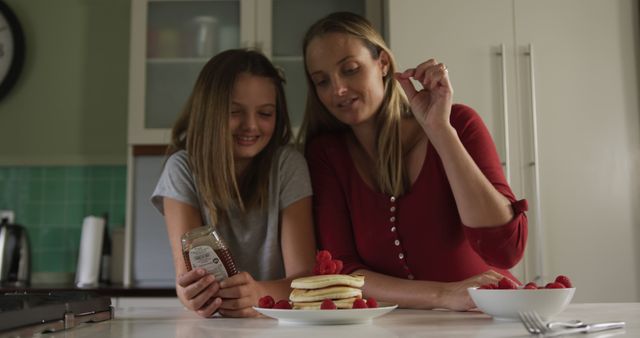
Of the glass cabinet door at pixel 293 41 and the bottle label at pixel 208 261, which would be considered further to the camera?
the glass cabinet door at pixel 293 41

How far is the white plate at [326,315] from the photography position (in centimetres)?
78

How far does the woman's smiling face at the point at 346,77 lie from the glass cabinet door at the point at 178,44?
1.28 meters

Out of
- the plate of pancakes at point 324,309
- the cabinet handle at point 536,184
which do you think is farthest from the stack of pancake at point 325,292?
the cabinet handle at point 536,184

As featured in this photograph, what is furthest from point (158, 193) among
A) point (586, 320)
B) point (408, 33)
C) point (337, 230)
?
point (408, 33)

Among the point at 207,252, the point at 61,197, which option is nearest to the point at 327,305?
the point at 207,252

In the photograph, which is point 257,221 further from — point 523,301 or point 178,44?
point 178,44

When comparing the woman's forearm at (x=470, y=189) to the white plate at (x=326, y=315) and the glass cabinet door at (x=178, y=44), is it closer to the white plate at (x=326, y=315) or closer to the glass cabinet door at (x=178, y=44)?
the white plate at (x=326, y=315)

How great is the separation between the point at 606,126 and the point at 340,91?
1.29m

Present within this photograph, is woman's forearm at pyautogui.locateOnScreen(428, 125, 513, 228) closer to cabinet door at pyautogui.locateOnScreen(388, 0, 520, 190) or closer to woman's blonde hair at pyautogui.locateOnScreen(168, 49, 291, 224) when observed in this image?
woman's blonde hair at pyautogui.locateOnScreen(168, 49, 291, 224)

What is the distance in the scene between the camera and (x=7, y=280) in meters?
2.51

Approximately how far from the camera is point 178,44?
2604 mm

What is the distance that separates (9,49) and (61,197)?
631 millimetres

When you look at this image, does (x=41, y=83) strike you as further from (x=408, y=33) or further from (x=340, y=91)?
(x=340, y=91)

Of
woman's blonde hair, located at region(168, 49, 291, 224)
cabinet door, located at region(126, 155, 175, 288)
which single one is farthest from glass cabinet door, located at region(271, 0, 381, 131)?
woman's blonde hair, located at region(168, 49, 291, 224)
